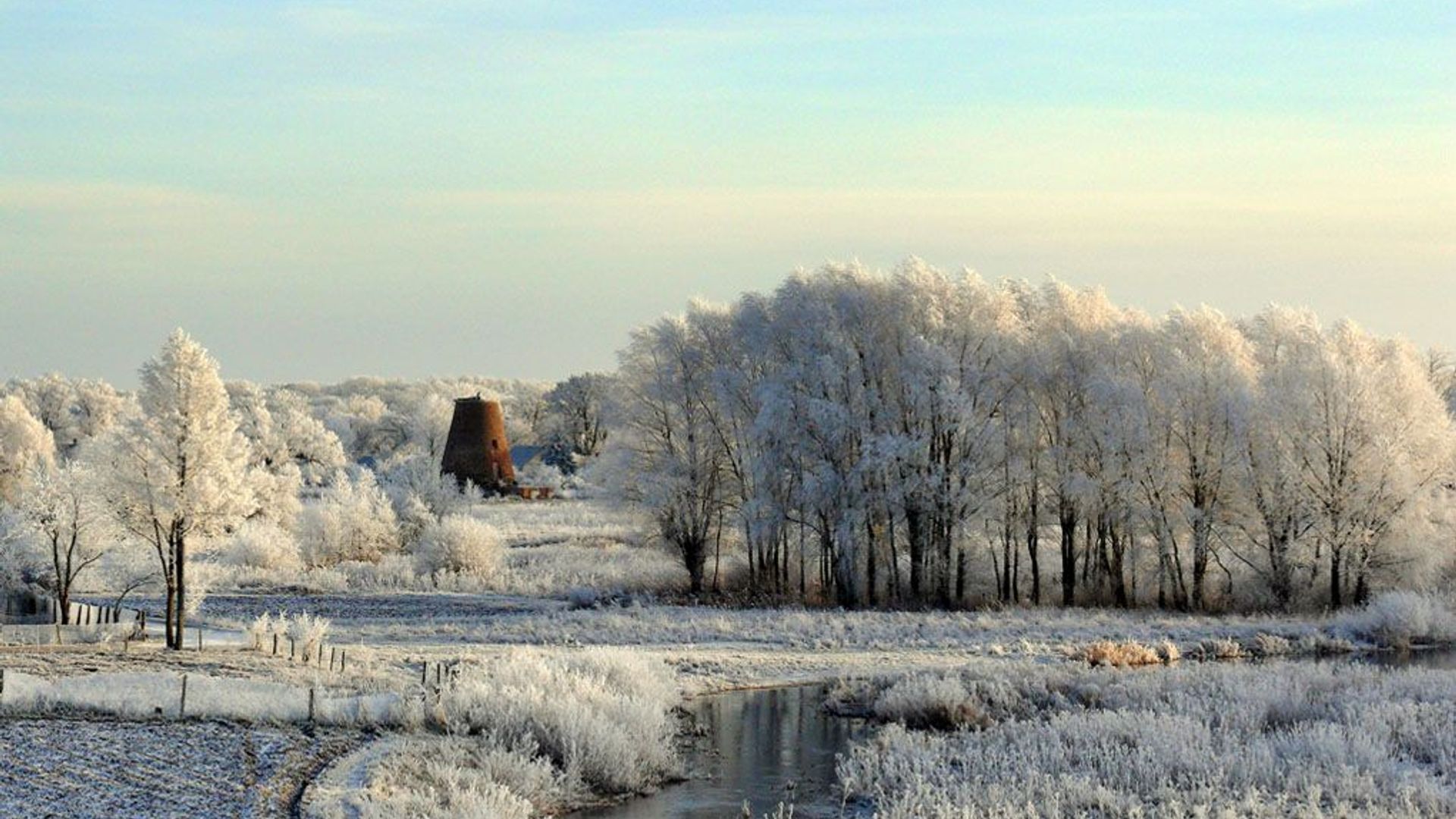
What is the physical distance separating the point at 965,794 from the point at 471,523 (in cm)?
4041

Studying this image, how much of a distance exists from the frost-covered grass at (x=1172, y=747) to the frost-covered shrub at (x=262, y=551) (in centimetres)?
3499

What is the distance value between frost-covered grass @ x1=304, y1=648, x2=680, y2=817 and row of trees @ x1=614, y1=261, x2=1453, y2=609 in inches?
891

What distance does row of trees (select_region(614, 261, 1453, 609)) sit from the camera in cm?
4681

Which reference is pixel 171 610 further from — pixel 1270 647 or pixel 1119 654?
pixel 1270 647

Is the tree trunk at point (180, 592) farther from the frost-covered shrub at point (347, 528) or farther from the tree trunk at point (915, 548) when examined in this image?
the frost-covered shrub at point (347, 528)

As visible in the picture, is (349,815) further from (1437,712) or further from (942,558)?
(942,558)

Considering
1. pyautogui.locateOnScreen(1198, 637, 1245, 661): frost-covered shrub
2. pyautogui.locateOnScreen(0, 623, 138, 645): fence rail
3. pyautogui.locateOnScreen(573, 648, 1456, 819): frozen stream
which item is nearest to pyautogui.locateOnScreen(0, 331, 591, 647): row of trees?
pyautogui.locateOnScreen(0, 623, 138, 645): fence rail

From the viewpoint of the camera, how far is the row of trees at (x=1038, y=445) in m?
46.8


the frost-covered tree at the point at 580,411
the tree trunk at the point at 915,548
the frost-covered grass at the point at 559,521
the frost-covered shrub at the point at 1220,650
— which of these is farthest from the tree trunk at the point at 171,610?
→ the frost-covered tree at the point at 580,411

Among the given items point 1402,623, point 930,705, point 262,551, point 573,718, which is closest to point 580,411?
point 262,551

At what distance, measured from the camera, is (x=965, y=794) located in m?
20.1

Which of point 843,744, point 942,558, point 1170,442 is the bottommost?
point 843,744

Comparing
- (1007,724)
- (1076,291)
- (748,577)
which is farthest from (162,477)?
(1076,291)

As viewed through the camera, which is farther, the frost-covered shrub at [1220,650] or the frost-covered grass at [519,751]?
the frost-covered shrub at [1220,650]
